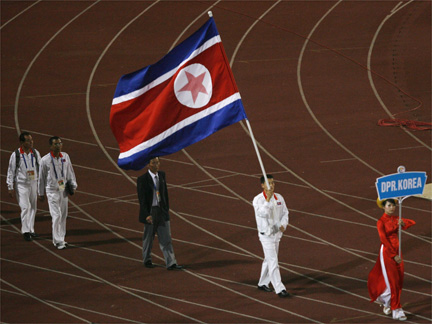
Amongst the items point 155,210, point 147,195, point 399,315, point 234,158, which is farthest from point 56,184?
point 399,315

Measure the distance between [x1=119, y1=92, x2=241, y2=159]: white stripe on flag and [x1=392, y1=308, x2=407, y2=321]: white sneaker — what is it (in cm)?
299

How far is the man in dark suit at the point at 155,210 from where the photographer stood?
10.6 meters

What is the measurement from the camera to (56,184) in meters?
11.5

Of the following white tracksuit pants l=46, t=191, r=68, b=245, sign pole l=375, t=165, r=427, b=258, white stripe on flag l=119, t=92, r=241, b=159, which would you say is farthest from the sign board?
white tracksuit pants l=46, t=191, r=68, b=245

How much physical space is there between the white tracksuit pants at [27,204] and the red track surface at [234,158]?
27 centimetres

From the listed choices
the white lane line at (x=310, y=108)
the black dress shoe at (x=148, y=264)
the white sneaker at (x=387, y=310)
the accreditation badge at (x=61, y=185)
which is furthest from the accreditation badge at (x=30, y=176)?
the white lane line at (x=310, y=108)

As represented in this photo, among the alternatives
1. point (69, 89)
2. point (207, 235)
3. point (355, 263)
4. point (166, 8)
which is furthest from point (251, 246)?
point (166, 8)

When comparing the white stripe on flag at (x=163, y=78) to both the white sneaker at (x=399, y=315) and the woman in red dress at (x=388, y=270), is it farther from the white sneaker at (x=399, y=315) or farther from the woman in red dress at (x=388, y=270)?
the white sneaker at (x=399, y=315)

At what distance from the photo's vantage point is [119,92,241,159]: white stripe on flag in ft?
28.1

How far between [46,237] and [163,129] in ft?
14.0

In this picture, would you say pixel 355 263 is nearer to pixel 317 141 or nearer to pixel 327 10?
pixel 317 141

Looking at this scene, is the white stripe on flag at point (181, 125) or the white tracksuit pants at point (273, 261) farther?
the white tracksuit pants at point (273, 261)

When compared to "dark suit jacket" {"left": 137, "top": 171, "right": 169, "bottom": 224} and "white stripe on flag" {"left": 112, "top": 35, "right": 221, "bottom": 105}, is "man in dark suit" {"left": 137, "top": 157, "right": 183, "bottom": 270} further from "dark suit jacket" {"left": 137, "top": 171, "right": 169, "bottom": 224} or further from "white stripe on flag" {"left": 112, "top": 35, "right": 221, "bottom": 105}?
"white stripe on flag" {"left": 112, "top": 35, "right": 221, "bottom": 105}

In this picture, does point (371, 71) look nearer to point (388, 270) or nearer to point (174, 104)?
point (388, 270)
